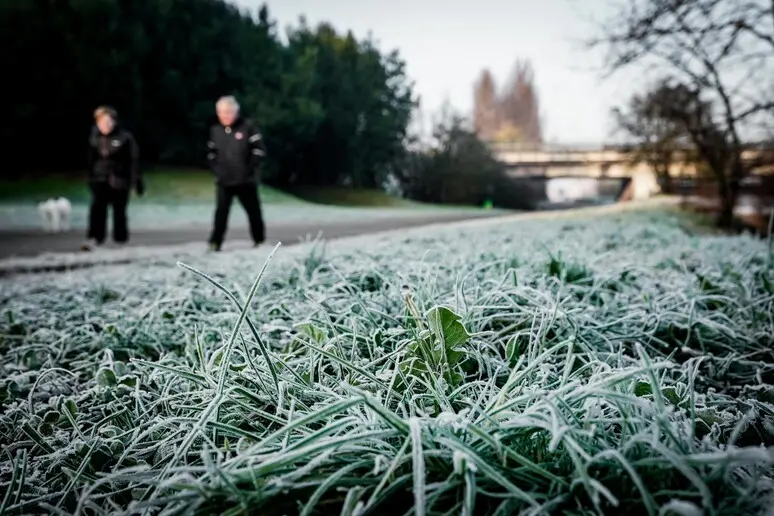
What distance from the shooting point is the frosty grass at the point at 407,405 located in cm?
84

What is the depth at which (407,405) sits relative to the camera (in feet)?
4.00

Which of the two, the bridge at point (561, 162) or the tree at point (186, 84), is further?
the bridge at point (561, 162)

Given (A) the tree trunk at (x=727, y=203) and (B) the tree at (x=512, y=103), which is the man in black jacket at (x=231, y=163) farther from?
(B) the tree at (x=512, y=103)

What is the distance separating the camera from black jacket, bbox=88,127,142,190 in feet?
26.0

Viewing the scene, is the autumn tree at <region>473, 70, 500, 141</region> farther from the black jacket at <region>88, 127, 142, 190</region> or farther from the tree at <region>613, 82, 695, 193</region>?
the black jacket at <region>88, 127, 142, 190</region>

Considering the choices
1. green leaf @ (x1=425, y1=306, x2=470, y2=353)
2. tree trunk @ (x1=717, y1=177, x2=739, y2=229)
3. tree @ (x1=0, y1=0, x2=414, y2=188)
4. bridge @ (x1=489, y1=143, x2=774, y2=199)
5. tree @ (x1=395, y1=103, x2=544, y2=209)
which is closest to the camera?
green leaf @ (x1=425, y1=306, x2=470, y2=353)

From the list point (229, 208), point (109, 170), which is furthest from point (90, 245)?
point (229, 208)

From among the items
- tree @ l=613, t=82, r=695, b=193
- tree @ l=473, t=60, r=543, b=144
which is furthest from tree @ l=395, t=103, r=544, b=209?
tree @ l=473, t=60, r=543, b=144

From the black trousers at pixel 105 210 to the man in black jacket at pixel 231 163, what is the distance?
190 cm

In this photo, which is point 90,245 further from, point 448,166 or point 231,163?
point 448,166

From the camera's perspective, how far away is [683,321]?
6.04ft

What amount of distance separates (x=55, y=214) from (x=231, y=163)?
6227 millimetres

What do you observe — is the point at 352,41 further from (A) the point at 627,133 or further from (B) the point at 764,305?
(B) the point at 764,305

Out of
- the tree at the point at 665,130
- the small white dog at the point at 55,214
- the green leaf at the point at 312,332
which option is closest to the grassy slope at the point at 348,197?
the tree at the point at 665,130
